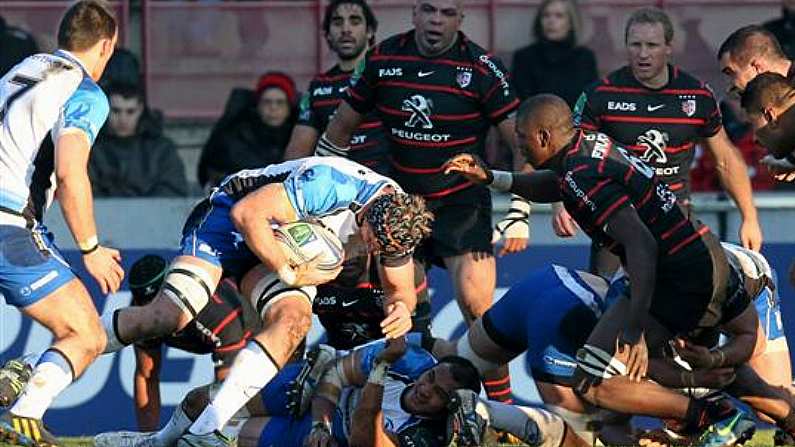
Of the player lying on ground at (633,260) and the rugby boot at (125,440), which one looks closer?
the player lying on ground at (633,260)

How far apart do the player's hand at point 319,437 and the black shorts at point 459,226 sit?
99.1 inches

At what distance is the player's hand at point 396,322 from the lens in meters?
9.52

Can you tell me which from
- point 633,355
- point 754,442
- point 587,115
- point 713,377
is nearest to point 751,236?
point 587,115

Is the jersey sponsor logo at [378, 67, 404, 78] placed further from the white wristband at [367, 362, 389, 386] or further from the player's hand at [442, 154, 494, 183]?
the white wristband at [367, 362, 389, 386]

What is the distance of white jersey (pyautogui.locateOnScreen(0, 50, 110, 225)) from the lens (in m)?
9.68

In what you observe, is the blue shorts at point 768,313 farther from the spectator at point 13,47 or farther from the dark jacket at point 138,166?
the spectator at point 13,47

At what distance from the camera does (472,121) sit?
12.1 metres

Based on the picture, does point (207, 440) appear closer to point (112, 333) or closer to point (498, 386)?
point (112, 333)

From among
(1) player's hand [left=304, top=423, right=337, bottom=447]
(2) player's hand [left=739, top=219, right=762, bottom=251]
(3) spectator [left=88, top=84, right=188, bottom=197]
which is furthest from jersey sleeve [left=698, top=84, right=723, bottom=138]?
(3) spectator [left=88, top=84, right=188, bottom=197]

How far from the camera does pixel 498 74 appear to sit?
39.7 ft

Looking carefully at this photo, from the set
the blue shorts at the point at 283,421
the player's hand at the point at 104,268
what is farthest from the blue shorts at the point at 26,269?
the blue shorts at the point at 283,421

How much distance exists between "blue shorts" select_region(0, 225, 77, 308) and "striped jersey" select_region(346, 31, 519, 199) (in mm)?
2933

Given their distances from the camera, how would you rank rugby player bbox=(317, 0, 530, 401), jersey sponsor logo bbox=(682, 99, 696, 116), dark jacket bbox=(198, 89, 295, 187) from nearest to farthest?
jersey sponsor logo bbox=(682, 99, 696, 116) < rugby player bbox=(317, 0, 530, 401) < dark jacket bbox=(198, 89, 295, 187)

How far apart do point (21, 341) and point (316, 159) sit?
3909mm
